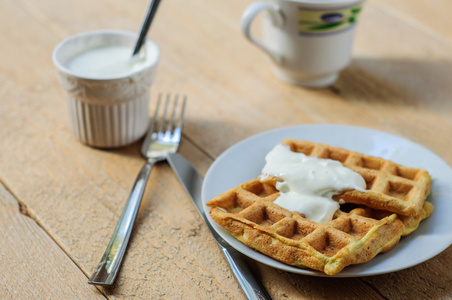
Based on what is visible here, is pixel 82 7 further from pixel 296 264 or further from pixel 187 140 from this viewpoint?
pixel 296 264

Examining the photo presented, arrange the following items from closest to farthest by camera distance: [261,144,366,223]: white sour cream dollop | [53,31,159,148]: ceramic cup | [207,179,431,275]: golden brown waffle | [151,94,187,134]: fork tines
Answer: [207,179,431,275]: golden brown waffle, [261,144,366,223]: white sour cream dollop, [53,31,159,148]: ceramic cup, [151,94,187,134]: fork tines

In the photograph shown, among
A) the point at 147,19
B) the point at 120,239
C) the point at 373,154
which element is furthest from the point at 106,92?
the point at 373,154

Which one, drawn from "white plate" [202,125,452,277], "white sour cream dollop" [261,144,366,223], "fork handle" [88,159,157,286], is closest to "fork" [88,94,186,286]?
"fork handle" [88,159,157,286]

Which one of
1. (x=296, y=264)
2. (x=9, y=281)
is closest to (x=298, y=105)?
(x=296, y=264)

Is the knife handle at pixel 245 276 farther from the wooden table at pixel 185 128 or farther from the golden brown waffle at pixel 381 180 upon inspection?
the golden brown waffle at pixel 381 180

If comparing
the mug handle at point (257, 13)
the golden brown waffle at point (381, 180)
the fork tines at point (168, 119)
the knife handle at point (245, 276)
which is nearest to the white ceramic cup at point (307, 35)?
the mug handle at point (257, 13)

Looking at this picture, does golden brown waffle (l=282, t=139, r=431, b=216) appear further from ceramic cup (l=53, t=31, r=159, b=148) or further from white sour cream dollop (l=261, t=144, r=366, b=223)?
ceramic cup (l=53, t=31, r=159, b=148)

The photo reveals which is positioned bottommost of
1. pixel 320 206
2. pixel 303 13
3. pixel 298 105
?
pixel 298 105
